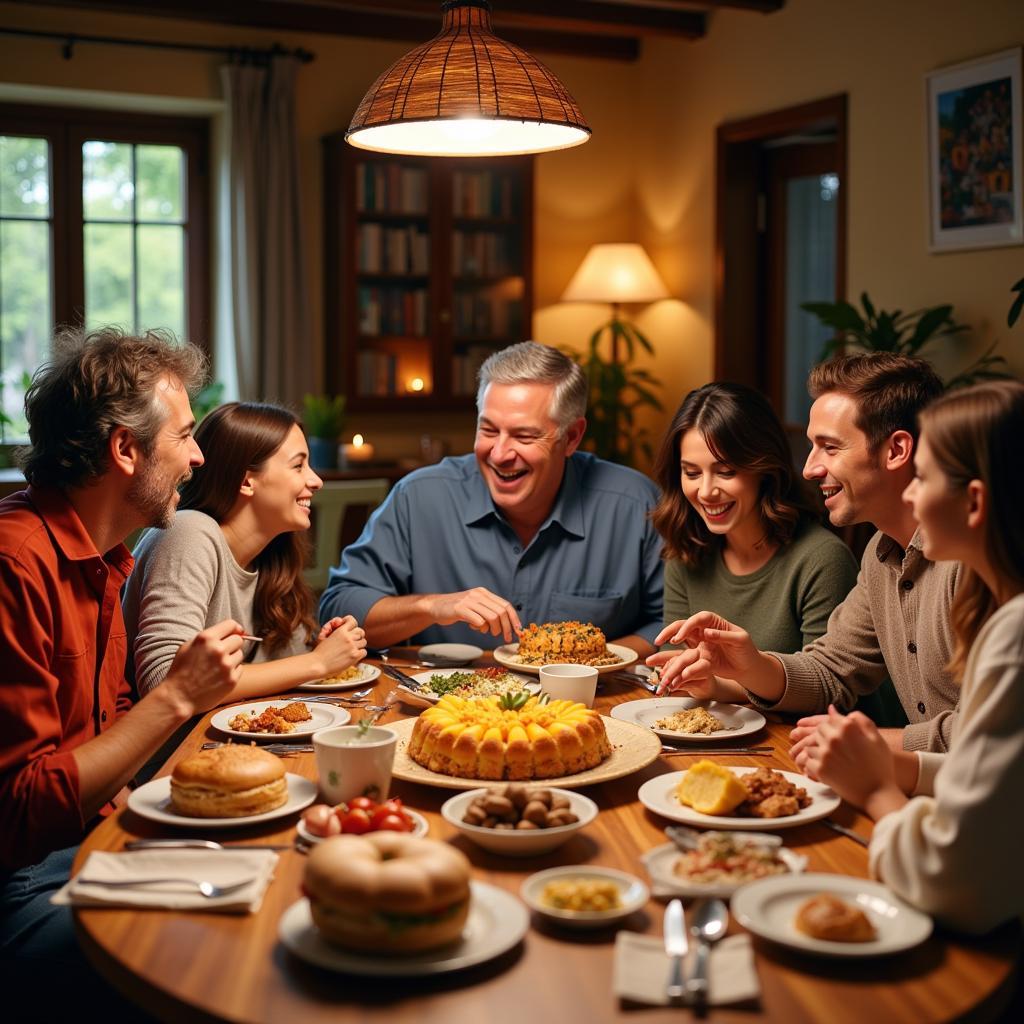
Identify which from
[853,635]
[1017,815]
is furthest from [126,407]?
[1017,815]

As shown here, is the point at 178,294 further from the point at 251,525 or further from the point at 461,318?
the point at 251,525

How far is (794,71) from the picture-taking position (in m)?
5.54

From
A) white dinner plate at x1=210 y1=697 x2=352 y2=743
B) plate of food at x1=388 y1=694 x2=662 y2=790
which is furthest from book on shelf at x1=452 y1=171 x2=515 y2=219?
plate of food at x1=388 y1=694 x2=662 y2=790

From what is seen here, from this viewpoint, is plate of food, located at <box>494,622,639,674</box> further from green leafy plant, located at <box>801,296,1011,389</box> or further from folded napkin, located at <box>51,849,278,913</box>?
green leafy plant, located at <box>801,296,1011,389</box>

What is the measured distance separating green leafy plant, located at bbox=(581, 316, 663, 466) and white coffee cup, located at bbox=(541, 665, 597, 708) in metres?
4.34

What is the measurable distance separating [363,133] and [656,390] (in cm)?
461

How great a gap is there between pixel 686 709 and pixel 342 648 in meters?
0.64

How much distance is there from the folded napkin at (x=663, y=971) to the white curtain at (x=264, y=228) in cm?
510

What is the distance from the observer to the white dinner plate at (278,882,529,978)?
1.15m

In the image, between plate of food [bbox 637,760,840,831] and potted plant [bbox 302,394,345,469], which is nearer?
plate of food [bbox 637,760,840,831]

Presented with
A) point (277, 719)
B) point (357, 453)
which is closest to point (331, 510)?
point (357, 453)

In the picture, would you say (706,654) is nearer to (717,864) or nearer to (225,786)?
(717,864)

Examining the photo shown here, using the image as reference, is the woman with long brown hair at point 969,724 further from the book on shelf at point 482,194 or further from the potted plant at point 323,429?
the book on shelf at point 482,194

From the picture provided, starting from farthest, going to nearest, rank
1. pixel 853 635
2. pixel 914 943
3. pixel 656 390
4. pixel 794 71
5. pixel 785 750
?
pixel 656 390 → pixel 794 71 → pixel 853 635 → pixel 785 750 → pixel 914 943
